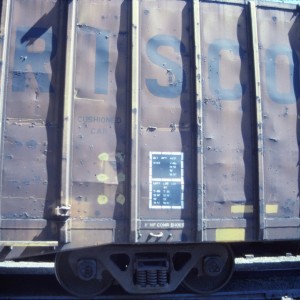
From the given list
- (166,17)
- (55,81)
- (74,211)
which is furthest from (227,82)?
(74,211)

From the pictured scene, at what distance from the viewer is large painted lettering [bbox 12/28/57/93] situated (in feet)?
14.9

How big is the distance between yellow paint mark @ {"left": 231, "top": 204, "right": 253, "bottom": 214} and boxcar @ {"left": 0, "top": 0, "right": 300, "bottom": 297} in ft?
0.05

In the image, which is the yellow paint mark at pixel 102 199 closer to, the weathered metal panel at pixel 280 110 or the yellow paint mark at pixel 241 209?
the yellow paint mark at pixel 241 209

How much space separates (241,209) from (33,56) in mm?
3221

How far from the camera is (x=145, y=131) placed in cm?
467

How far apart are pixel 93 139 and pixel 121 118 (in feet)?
1.42

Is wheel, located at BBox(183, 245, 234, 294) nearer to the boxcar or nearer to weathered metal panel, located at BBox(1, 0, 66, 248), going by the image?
the boxcar

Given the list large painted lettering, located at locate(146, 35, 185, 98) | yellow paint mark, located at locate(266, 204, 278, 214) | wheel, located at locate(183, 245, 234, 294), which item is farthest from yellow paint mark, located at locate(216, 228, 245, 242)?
large painted lettering, located at locate(146, 35, 185, 98)

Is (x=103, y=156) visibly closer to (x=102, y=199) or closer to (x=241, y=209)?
(x=102, y=199)

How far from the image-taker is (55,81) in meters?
4.58

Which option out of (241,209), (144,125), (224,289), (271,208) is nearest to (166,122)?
(144,125)

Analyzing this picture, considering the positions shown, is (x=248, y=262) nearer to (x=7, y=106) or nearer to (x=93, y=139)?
(x=93, y=139)

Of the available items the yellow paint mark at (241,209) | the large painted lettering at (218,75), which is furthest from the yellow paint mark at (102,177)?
the large painted lettering at (218,75)

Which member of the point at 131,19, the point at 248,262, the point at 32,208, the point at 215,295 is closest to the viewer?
the point at 32,208
